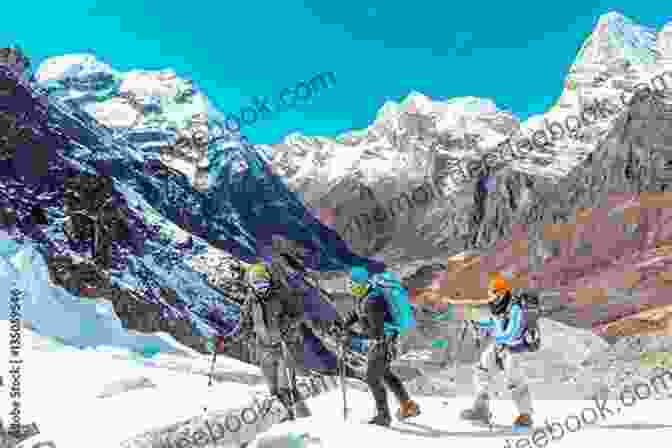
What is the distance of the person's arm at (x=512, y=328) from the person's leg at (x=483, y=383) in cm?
32

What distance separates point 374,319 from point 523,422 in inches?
100

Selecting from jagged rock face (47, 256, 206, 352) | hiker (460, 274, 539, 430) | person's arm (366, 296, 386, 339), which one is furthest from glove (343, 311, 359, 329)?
jagged rock face (47, 256, 206, 352)

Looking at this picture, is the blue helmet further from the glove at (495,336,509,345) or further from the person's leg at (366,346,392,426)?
the glove at (495,336,509,345)

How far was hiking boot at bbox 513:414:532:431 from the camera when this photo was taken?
31.9 ft

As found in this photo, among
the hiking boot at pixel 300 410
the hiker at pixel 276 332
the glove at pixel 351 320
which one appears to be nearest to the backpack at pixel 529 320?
the glove at pixel 351 320

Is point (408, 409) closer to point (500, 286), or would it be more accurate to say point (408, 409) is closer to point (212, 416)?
point (500, 286)

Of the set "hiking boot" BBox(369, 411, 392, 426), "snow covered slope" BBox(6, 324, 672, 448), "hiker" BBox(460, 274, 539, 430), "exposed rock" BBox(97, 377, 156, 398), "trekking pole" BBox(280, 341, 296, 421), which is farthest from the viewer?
"exposed rock" BBox(97, 377, 156, 398)

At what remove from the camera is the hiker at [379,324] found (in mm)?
9625

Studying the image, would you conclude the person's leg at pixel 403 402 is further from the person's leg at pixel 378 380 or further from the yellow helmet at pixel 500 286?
the yellow helmet at pixel 500 286

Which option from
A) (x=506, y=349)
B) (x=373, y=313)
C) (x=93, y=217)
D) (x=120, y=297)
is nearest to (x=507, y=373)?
(x=506, y=349)

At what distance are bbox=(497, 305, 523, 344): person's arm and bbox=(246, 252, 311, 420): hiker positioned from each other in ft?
9.80

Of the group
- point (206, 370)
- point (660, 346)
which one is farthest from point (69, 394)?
point (660, 346)

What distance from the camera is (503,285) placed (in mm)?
10250

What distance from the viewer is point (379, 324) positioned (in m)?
9.69
